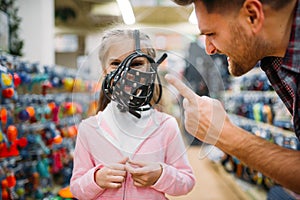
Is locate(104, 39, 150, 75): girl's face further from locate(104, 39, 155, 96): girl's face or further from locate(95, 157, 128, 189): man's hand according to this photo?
locate(95, 157, 128, 189): man's hand

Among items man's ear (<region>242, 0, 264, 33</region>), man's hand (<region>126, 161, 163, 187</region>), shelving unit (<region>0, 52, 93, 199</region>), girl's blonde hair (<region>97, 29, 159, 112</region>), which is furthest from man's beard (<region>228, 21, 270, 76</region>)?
shelving unit (<region>0, 52, 93, 199</region>)

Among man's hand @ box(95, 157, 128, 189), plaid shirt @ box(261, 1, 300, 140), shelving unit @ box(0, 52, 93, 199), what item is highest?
plaid shirt @ box(261, 1, 300, 140)

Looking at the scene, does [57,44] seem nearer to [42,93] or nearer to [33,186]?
[42,93]

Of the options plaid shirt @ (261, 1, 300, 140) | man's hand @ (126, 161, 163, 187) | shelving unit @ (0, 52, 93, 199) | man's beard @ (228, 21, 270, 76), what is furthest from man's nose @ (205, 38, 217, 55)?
shelving unit @ (0, 52, 93, 199)

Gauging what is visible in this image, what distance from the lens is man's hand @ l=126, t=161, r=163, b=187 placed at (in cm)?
62

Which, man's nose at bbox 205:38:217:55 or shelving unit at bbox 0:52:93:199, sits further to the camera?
shelving unit at bbox 0:52:93:199

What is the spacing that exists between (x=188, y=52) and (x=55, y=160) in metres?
2.31

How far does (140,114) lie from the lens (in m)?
0.63

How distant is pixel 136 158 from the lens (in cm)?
63

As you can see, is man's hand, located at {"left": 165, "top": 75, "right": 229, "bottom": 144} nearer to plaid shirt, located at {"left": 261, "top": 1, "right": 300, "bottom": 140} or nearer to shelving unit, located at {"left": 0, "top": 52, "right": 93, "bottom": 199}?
plaid shirt, located at {"left": 261, "top": 1, "right": 300, "bottom": 140}

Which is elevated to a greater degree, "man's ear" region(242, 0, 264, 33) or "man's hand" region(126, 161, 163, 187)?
"man's ear" region(242, 0, 264, 33)

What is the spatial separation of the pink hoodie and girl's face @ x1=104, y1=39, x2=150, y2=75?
3.6 inches

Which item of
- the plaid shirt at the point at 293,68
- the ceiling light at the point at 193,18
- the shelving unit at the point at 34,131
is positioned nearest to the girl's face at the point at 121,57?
the ceiling light at the point at 193,18

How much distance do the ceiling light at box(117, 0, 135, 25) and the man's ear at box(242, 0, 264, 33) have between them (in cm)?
20
